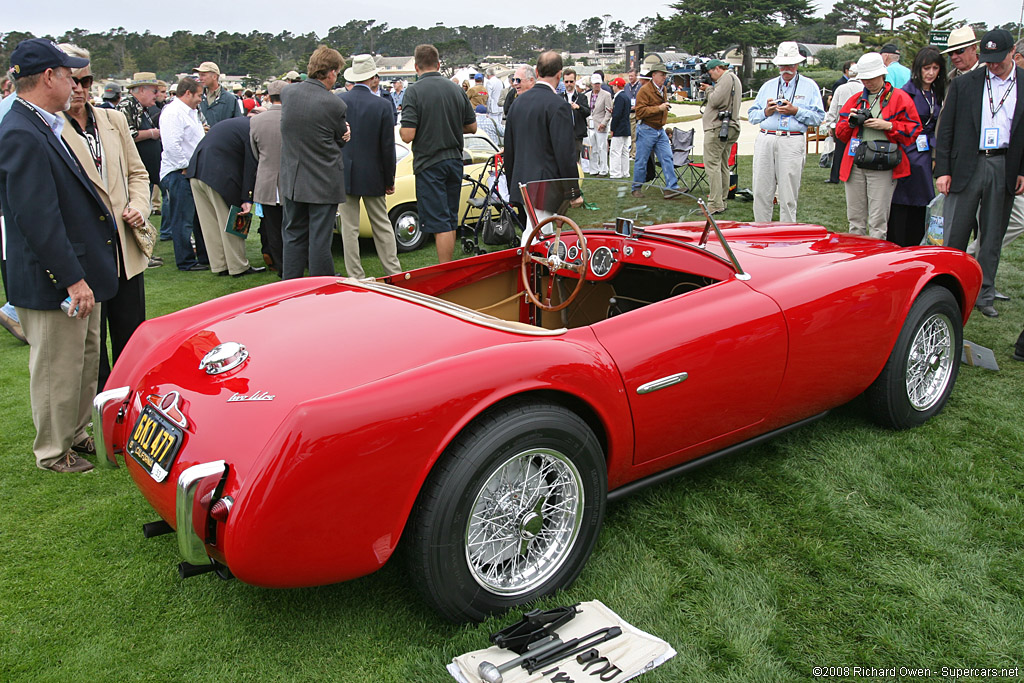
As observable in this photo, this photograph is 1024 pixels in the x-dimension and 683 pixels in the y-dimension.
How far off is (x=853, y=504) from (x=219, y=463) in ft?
8.47

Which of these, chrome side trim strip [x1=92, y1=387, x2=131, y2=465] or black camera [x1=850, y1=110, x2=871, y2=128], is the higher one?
black camera [x1=850, y1=110, x2=871, y2=128]

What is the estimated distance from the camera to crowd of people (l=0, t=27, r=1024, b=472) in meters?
3.38

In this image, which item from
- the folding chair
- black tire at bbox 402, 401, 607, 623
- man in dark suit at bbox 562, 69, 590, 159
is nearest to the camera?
black tire at bbox 402, 401, 607, 623

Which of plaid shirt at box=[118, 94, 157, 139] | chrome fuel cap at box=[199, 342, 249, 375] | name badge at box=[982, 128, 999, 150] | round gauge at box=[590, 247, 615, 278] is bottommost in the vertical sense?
chrome fuel cap at box=[199, 342, 249, 375]

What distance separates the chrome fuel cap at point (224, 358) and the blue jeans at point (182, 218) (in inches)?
238

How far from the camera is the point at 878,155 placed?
19.3 ft

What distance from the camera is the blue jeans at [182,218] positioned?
8023mm

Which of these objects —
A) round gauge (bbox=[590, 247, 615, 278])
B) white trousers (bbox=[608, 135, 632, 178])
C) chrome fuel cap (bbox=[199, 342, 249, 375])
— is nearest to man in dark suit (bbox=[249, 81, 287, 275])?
round gauge (bbox=[590, 247, 615, 278])

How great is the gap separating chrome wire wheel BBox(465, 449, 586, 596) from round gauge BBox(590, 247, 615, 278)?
4.58ft

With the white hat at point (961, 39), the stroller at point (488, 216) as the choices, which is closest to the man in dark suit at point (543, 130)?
the stroller at point (488, 216)

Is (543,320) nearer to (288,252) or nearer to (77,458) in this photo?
(77,458)

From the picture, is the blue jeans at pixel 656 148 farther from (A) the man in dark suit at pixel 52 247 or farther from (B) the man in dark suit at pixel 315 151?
(A) the man in dark suit at pixel 52 247

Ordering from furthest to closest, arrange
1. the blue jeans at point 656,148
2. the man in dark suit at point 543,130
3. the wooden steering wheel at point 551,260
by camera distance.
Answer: the blue jeans at point 656,148 → the man in dark suit at point 543,130 → the wooden steering wheel at point 551,260

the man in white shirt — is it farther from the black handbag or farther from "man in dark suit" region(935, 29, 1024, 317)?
"man in dark suit" region(935, 29, 1024, 317)
